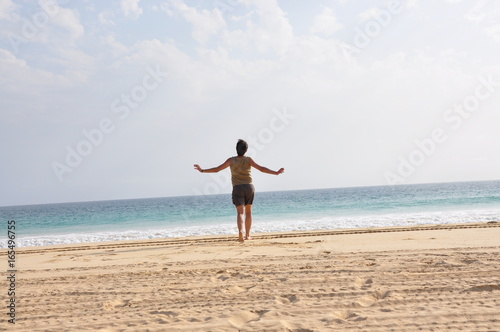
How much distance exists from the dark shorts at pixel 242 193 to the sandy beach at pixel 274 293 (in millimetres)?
1952

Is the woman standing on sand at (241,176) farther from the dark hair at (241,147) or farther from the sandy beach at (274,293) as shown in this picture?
the sandy beach at (274,293)

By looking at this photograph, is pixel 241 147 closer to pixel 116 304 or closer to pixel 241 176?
pixel 241 176

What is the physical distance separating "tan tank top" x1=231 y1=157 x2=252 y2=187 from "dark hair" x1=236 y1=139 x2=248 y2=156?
0.12 m

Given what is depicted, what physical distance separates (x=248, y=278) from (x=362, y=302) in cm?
143

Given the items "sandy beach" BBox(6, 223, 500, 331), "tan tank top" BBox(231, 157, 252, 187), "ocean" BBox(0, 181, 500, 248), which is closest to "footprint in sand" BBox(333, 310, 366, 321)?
"sandy beach" BBox(6, 223, 500, 331)

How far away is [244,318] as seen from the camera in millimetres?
3010

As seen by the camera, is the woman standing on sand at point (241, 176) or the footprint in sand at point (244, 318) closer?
the footprint in sand at point (244, 318)

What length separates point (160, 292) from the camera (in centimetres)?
388

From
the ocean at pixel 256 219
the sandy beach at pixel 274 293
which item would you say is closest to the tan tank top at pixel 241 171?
the sandy beach at pixel 274 293

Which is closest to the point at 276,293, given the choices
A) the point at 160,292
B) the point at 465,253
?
the point at 160,292

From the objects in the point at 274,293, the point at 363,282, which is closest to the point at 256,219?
the point at 363,282

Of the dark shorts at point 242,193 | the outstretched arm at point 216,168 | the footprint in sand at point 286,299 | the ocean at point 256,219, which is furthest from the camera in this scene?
the ocean at point 256,219

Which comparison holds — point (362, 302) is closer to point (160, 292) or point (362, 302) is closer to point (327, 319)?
point (327, 319)

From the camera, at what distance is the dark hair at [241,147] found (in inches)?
306
